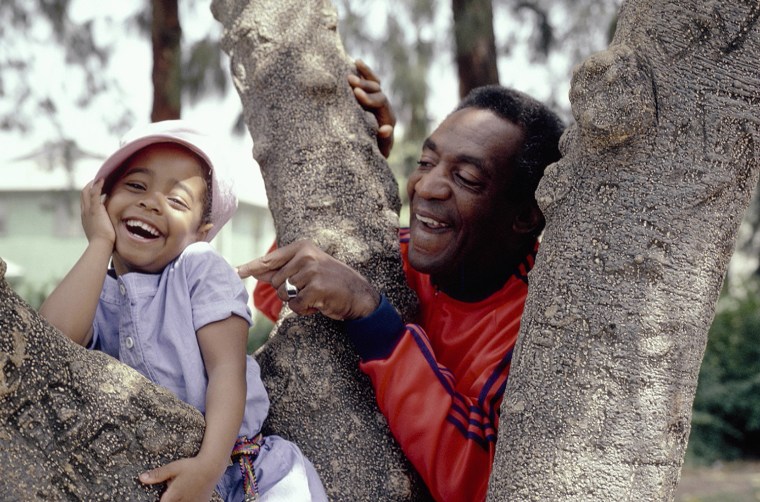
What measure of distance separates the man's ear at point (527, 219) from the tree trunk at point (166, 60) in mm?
4867

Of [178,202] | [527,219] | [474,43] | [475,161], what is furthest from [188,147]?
[474,43]

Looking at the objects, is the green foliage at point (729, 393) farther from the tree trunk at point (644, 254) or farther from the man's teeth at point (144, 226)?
the man's teeth at point (144, 226)

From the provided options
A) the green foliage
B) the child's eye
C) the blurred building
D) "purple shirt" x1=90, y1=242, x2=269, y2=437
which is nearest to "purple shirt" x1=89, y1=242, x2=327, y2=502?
"purple shirt" x1=90, y1=242, x2=269, y2=437

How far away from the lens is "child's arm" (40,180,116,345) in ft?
6.36

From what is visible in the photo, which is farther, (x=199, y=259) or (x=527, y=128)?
(x=527, y=128)

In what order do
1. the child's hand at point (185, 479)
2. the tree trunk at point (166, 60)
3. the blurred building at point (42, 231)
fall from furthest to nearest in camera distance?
the blurred building at point (42, 231)
the tree trunk at point (166, 60)
the child's hand at point (185, 479)

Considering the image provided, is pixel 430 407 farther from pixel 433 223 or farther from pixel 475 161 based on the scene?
pixel 475 161

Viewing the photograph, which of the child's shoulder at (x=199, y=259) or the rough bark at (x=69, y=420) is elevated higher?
the child's shoulder at (x=199, y=259)

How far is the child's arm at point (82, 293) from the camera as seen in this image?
194 cm

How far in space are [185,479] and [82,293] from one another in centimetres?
52

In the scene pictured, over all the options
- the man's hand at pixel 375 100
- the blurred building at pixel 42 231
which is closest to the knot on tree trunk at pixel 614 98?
the man's hand at pixel 375 100

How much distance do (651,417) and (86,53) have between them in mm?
7613

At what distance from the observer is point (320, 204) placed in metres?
2.46

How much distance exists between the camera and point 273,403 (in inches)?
87.5
